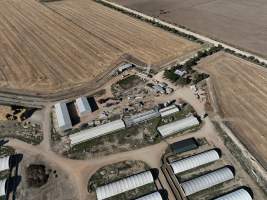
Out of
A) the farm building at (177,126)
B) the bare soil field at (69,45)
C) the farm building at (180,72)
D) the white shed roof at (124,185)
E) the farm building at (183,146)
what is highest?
the bare soil field at (69,45)

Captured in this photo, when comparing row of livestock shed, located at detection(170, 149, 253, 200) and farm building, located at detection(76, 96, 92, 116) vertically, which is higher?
farm building, located at detection(76, 96, 92, 116)

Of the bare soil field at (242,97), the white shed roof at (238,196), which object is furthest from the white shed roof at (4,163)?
the bare soil field at (242,97)

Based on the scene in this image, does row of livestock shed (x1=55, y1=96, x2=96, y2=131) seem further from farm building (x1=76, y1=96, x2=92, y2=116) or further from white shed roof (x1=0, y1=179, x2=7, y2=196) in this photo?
white shed roof (x1=0, y1=179, x2=7, y2=196)

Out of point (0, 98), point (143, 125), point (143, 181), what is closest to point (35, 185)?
point (143, 181)

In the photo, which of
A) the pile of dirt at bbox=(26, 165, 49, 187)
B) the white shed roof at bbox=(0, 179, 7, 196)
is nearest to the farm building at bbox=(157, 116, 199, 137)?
the pile of dirt at bbox=(26, 165, 49, 187)

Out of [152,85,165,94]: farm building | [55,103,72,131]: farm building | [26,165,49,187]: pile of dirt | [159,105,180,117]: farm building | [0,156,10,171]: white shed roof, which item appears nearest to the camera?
[26,165,49,187]: pile of dirt

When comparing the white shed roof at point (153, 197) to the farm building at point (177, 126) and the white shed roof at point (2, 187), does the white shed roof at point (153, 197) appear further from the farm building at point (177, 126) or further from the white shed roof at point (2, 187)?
the white shed roof at point (2, 187)


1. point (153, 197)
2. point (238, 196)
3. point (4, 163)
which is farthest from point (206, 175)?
point (4, 163)

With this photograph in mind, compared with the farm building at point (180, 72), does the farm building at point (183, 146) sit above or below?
below
